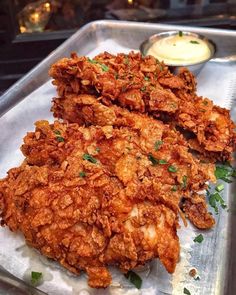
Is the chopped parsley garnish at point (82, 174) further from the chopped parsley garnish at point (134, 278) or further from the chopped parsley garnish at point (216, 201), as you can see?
the chopped parsley garnish at point (216, 201)

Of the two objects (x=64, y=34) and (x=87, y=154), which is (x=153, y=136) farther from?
(x=64, y=34)

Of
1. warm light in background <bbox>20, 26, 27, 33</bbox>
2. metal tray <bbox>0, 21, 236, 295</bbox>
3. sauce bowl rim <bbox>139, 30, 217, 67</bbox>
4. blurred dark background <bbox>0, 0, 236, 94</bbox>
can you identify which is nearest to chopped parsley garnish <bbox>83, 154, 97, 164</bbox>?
metal tray <bbox>0, 21, 236, 295</bbox>

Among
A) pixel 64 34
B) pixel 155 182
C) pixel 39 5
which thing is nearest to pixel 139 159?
pixel 155 182

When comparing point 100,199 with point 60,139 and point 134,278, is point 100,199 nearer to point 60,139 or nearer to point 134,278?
point 134,278

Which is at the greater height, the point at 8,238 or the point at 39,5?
the point at 39,5

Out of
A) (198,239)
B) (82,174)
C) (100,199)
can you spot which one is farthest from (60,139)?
(198,239)

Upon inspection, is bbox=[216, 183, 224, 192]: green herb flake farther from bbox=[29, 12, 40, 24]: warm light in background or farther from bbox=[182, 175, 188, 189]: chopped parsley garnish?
bbox=[29, 12, 40, 24]: warm light in background

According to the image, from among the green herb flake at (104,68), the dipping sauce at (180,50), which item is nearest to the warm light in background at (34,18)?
the dipping sauce at (180,50)
